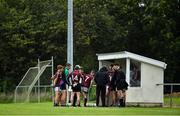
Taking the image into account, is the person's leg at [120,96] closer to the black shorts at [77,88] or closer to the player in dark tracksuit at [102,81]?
the player in dark tracksuit at [102,81]

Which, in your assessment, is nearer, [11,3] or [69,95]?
[69,95]

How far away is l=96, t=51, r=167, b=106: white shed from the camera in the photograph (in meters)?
33.7

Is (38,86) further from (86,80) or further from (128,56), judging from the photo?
(86,80)

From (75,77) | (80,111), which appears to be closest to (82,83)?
(75,77)

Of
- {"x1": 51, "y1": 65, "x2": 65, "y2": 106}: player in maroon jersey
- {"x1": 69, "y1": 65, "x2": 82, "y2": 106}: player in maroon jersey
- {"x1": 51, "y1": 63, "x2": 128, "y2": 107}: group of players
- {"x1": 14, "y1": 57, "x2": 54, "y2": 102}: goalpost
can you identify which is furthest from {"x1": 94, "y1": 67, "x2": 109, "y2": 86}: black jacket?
{"x1": 14, "y1": 57, "x2": 54, "y2": 102}: goalpost

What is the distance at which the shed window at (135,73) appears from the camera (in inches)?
1337

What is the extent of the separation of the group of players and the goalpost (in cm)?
Answer: 929

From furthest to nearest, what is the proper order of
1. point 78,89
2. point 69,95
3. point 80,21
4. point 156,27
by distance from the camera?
point 156,27
point 80,21
point 69,95
point 78,89

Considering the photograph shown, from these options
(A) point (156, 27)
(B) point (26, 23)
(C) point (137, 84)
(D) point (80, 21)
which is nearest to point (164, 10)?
(A) point (156, 27)

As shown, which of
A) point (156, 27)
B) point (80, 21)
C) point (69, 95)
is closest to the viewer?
point (69, 95)

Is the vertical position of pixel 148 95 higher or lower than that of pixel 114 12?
lower

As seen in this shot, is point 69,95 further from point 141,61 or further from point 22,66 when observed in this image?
point 22,66

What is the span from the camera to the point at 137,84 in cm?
3412

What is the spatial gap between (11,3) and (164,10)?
580 inches
